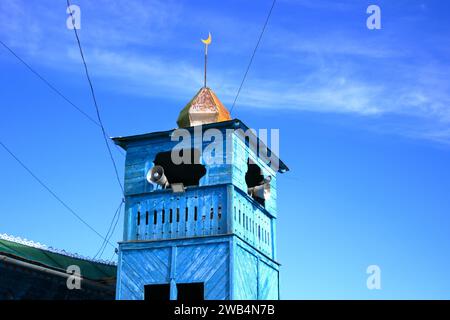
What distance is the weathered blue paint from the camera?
20.1m

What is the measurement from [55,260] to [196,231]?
21.4 feet

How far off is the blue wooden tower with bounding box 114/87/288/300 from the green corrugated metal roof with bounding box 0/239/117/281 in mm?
3467

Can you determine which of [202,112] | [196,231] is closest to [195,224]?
[196,231]

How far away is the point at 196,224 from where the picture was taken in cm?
2077

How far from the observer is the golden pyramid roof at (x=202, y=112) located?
22828 mm

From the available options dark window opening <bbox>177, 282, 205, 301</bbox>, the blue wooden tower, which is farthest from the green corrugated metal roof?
dark window opening <bbox>177, 282, 205, 301</bbox>

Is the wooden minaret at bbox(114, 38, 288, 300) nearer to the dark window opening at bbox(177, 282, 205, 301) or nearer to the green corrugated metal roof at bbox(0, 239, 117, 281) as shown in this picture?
the dark window opening at bbox(177, 282, 205, 301)

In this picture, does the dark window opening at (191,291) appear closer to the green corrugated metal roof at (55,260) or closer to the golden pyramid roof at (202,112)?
the green corrugated metal roof at (55,260)

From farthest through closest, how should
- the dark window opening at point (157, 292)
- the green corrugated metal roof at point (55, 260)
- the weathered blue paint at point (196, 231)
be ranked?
the green corrugated metal roof at point (55, 260)
the dark window opening at point (157, 292)
the weathered blue paint at point (196, 231)

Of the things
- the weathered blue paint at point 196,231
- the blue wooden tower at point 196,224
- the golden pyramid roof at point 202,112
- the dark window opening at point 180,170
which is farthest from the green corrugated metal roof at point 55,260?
the golden pyramid roof at point 202,112

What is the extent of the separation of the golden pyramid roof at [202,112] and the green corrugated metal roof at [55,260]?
6203mm
